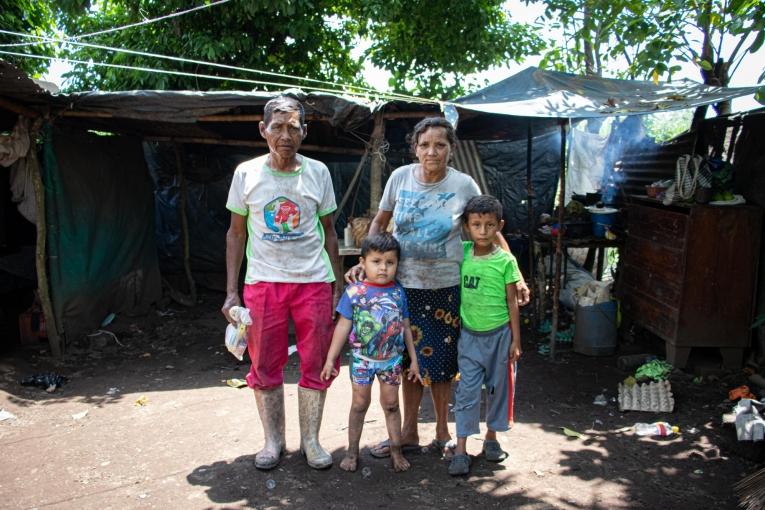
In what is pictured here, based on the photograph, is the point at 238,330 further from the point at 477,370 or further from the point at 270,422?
the point at 477,370

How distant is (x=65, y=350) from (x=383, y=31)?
761 cm

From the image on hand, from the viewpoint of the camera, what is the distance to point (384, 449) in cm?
350

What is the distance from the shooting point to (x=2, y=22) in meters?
8.52

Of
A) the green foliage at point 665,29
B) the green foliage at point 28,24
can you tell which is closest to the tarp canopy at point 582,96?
the green foliage at point 665,29

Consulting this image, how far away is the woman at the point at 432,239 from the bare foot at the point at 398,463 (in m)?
0.45

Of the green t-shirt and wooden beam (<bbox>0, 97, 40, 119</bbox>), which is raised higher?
wooden beam (<bbox>0, 97, 40, 119</bbox>)

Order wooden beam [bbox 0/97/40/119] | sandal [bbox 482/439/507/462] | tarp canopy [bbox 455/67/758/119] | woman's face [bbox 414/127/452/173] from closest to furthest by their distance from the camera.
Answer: woman's face [bbox 414/127/452/173] → sandal [bbox 482/439/507/462] → tarp canopy [bbox 455/67/758/119] → wooden beam [bbox 0/97/40/119]

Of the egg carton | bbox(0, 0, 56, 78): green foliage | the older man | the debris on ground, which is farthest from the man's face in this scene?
bbox(0, 0, 56, 78): green foliage

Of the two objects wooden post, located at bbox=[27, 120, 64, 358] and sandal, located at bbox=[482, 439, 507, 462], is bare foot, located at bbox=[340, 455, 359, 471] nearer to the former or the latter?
sandal, located at bbox=[482, 439, 507, 462]

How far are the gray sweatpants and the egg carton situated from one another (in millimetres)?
1801

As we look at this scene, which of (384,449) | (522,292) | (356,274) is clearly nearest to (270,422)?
(384,449)

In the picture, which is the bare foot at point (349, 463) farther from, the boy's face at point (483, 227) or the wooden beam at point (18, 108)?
the wooden beam at point (18, 108)

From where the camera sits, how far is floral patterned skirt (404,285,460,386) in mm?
3229

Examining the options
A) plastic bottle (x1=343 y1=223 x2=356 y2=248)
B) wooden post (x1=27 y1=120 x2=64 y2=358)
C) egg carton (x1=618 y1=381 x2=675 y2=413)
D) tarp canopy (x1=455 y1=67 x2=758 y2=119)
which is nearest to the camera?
egg carton (x1=618 y1=381 x2=675 y2=413)
